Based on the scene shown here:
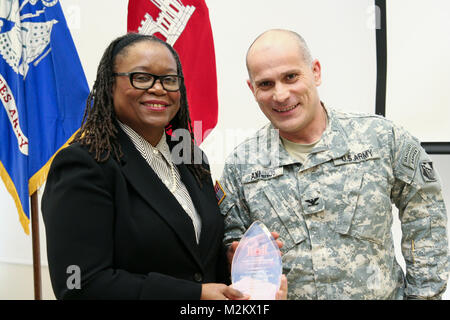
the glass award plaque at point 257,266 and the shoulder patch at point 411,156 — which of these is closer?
the glass award plaque at point 257,266

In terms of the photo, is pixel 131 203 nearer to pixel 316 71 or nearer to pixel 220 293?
pixel 220 293

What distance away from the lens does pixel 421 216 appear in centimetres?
128

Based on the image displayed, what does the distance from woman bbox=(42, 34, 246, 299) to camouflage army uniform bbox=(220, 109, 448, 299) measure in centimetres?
21

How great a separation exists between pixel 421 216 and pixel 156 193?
2.78ft

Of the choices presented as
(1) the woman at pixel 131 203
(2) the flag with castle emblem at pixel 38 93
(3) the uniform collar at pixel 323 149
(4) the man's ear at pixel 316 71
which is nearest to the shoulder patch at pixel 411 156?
(3) the uniform collar at pixel 323 149

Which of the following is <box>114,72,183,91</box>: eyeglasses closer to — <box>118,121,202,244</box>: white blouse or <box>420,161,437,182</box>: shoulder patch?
<box>118,121,202,244</box>: white blouse

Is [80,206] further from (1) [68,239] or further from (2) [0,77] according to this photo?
(2) [0,77]

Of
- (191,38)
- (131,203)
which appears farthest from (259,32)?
(131,203)

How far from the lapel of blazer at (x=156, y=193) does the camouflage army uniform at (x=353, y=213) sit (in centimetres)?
30

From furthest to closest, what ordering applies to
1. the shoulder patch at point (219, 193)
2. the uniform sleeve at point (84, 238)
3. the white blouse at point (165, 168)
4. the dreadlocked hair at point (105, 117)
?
the shoulder patch at point (219, 193)
the white blouse at point (165, 168)
the dreadlocked hair at point (105, 117)
the uniform sleeve at point (84, 238)

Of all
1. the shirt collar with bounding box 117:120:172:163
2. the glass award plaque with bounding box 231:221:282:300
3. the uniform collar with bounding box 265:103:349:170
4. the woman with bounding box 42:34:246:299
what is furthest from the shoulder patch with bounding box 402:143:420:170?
the shirt collar with bounding box 117:120:172:163

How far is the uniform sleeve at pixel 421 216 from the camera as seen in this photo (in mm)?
1254

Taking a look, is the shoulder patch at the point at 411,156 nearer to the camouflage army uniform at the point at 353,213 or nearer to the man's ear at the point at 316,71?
the camouflage army uniform at the point at 353,213

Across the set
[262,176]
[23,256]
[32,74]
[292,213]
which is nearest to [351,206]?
[292,213]
